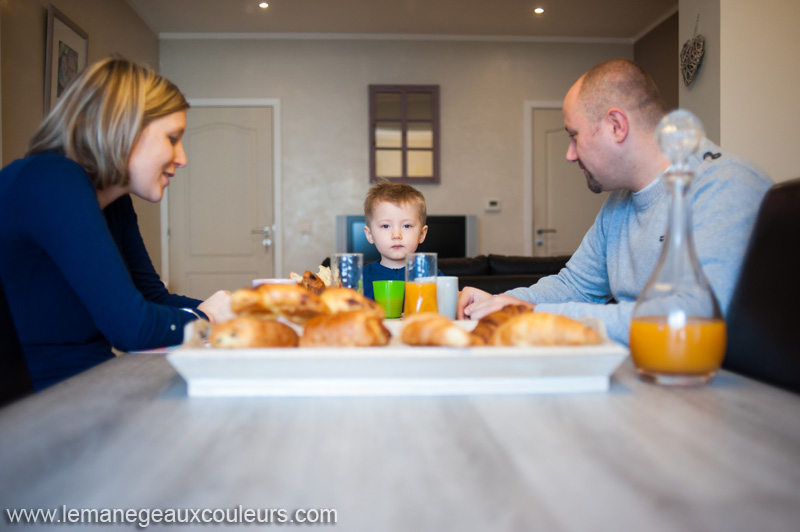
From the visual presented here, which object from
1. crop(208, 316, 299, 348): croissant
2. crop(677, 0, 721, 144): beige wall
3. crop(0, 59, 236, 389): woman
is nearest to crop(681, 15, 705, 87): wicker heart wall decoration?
crop(677, 0, 721, 144): beige wall

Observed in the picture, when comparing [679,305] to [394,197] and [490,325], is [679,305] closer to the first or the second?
[490,325]

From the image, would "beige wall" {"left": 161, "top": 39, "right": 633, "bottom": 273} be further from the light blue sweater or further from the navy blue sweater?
the navy blue sweater

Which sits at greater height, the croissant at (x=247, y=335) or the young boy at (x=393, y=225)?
the young boy at (x=393, y=225)

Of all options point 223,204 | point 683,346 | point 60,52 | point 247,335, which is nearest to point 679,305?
point 683,346

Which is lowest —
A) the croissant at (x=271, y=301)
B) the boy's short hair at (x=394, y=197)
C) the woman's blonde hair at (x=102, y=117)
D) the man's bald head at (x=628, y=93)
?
the croissant at (x=271, y=301)

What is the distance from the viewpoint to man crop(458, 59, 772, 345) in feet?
3.55

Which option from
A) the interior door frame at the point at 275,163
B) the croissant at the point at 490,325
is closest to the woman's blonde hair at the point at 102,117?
the croissant at the point at 490,325

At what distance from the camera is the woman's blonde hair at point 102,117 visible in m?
1.13

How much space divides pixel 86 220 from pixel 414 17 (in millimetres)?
4742

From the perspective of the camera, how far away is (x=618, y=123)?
1.45 m

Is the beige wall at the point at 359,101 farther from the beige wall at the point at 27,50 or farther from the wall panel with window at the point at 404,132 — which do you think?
the beige wall at the point at 27,50

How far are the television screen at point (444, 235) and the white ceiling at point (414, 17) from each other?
1812mm

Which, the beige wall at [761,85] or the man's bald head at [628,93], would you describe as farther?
the beige wall at [761,85]

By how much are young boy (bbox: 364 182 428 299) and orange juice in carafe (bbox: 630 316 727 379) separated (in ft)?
4.59
